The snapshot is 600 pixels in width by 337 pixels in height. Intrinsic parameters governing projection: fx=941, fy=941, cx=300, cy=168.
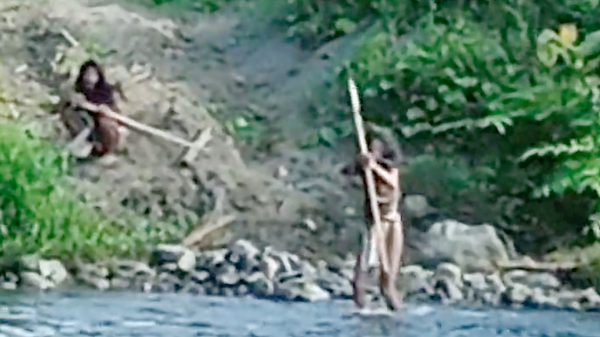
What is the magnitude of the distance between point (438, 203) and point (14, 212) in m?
0.94

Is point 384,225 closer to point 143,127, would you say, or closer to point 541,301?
point 541,301

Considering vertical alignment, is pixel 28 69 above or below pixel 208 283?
above

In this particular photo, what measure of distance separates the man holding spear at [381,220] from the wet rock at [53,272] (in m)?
0.64

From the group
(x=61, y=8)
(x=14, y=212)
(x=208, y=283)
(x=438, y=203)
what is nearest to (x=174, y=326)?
(x=208, y=283)

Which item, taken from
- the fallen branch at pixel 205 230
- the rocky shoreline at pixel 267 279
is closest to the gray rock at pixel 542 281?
the rocky shoreline at pixel 267 279

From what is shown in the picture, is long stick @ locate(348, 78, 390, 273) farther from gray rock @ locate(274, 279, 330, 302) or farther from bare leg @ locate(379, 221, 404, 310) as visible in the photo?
gray rock @ locate(274, 279, 330, 302)

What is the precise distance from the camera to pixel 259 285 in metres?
2.06

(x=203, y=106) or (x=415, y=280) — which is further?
(x=203, y=106)

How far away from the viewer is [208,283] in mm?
2070

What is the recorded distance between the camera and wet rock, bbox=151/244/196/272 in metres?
2.07

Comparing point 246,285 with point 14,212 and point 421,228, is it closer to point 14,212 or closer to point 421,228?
point 421,228

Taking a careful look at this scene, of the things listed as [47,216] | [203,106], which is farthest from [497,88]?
[47,216]

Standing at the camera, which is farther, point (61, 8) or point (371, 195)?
point (61, 8)

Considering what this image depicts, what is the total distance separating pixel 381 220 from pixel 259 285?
0.99 feet
